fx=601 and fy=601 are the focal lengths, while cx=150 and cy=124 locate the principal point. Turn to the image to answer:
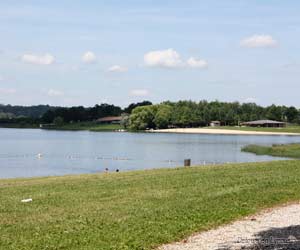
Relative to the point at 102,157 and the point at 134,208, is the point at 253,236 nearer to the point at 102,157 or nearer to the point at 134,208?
the point at 134,208

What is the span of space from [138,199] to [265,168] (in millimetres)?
10113

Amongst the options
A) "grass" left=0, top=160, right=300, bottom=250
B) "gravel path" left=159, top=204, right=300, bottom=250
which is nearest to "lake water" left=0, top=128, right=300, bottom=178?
"grass" left=0, top=160, right=300, bottom=250

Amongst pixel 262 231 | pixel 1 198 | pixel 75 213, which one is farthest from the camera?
pixel 1 198

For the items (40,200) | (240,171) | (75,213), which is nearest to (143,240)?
(75,213)

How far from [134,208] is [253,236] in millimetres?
4389

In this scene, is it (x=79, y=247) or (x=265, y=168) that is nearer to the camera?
(x=79, y=247)

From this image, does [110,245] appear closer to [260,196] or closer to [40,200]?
[260,196]

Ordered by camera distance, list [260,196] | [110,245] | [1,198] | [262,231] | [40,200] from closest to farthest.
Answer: [110,245] → [262,231] → [260,196] → [40,200] → [1,198]

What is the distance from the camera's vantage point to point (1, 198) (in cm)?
1881

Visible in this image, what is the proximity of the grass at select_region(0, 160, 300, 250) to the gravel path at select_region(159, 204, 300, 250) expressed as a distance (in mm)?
378

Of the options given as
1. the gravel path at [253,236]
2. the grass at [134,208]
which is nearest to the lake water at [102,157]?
the grass at [134,208]

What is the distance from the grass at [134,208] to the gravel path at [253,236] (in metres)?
0.38

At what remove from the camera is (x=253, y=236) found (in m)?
10.8

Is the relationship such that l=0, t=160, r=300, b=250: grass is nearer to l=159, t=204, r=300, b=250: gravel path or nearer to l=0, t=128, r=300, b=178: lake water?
l=159, t=204, r=300, b=250: gravel path
